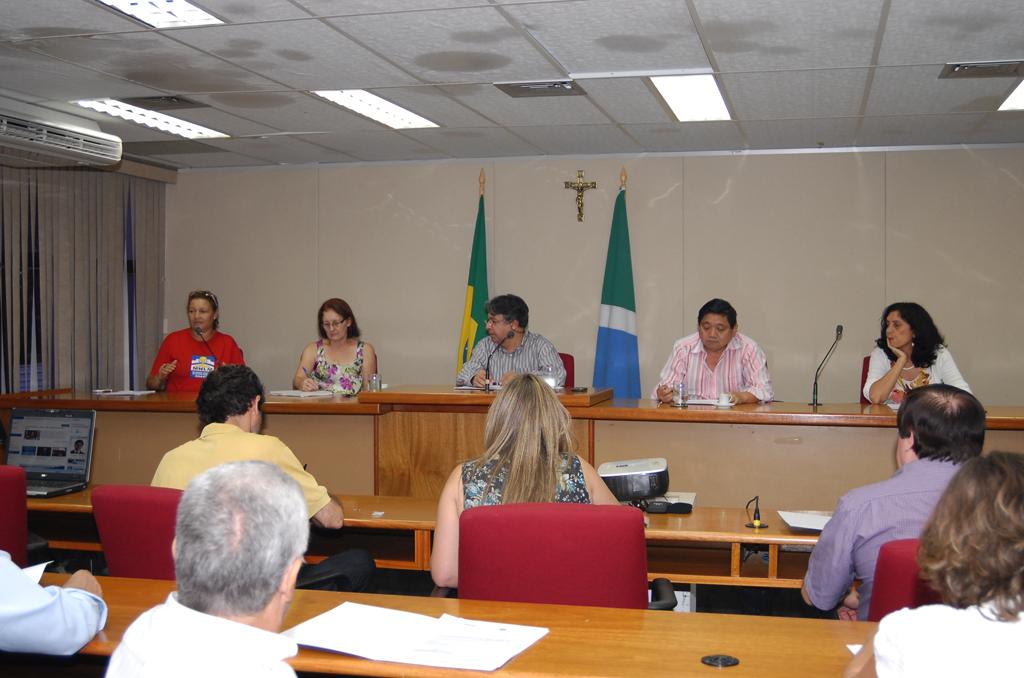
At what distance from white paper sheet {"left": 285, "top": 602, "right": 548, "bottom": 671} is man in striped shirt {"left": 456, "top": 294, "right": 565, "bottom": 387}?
→ 11.5 feet

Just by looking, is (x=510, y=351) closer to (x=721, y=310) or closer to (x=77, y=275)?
(x=721, y=310)

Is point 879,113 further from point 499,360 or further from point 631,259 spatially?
point 499,360

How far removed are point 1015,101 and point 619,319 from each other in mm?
3062

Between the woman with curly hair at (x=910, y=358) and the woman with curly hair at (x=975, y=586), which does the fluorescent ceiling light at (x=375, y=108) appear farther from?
the woman with curly hair at (x=975, y=586)

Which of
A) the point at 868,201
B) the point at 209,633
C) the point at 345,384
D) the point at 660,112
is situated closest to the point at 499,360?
the point at 345,384

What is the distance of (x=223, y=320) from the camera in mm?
8484

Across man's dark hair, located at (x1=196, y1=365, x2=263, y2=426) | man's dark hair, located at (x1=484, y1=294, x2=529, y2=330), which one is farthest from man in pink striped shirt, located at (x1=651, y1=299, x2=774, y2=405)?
man's dark hair, located at (x1=196, y1=365, x2=263, y2=426)

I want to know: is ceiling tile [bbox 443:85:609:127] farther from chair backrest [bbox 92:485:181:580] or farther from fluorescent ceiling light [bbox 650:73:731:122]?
chair backrest [bbox 92:485:181:580]

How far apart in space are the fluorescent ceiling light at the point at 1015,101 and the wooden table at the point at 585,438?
175 cm

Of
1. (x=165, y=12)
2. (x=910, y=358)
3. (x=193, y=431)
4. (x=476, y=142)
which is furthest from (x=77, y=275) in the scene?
(x=910, y=358)

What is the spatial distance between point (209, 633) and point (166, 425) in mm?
4228

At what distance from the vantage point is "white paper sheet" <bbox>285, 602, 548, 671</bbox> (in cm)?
191

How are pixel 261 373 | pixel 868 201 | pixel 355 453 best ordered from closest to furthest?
pixel 355 453 < pixel 868 201 < pixel 261 373

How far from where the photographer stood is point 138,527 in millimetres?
2838
